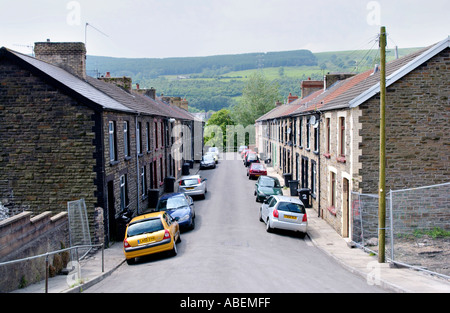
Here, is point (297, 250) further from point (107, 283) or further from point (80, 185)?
point (80, 185)

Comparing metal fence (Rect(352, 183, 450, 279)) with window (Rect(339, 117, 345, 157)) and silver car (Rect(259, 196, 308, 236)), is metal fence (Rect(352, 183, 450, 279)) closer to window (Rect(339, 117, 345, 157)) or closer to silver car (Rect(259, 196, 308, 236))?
silver car (Rect(259, 196, 308, 236))

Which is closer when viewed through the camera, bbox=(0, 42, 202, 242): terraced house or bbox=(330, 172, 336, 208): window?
bbox=(0, 42, 202, 242): terraced house

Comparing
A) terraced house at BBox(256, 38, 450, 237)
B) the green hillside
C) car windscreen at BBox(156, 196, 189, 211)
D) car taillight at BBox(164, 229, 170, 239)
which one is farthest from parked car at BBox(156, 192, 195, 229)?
the green hillside

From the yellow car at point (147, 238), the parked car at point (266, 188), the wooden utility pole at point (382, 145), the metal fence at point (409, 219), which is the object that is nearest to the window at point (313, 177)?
the parked car at point (266, 188)

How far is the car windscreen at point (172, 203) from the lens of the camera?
17.9 m

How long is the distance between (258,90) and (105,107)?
6622 cm

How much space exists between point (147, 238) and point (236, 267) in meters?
3.41

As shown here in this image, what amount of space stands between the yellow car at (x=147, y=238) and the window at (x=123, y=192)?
4838 millimetres

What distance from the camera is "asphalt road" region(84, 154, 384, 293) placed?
361 inches

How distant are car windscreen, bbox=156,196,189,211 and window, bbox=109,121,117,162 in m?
3.10

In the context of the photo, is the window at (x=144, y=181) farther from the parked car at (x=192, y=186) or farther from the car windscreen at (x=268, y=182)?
the car windscreen at (x=268, y=182)

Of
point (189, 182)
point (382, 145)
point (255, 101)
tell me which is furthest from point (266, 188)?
point (255, 101)

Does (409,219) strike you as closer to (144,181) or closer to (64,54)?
(144,181)
